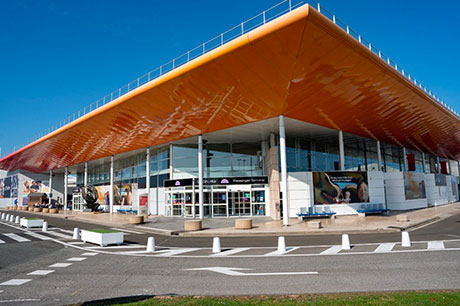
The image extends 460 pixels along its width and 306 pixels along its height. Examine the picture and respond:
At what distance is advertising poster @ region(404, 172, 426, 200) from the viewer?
1325 inches

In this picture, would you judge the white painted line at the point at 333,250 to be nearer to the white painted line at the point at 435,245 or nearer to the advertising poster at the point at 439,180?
the white painted line at the point at 435,245

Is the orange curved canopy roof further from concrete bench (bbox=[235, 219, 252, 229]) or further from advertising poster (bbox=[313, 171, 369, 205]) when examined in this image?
concrete bench (bbox=[235, 219, 252, 229])

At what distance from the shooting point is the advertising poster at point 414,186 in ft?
110

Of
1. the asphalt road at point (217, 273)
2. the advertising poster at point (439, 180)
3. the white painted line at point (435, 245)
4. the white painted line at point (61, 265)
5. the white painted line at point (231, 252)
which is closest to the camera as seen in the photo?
the asphalt road at point (217, 273)

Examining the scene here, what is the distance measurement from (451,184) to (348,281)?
171ft

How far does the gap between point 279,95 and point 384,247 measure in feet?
35.3

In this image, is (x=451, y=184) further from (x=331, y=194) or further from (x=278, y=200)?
(x=278, y=200)

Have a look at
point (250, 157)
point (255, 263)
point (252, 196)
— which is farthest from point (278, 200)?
point (255, 263)

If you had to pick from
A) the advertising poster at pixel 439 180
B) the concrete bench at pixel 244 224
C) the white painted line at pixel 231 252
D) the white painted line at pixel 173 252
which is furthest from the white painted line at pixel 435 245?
the advertising poster at pixel 439 180

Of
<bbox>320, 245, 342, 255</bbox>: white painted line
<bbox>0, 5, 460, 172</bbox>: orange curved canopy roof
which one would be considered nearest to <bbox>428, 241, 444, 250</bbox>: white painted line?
<bbox>320, 245, 342, 255</bbox>: white painted line

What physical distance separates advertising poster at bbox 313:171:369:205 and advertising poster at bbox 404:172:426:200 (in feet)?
27.5

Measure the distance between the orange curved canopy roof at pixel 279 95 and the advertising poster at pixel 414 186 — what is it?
4.39 meters

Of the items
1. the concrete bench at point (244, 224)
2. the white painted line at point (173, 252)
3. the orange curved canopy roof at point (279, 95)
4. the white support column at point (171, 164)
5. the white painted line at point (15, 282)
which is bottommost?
the white painted line at point (173, 252)

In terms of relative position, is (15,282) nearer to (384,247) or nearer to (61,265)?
(61,265)
